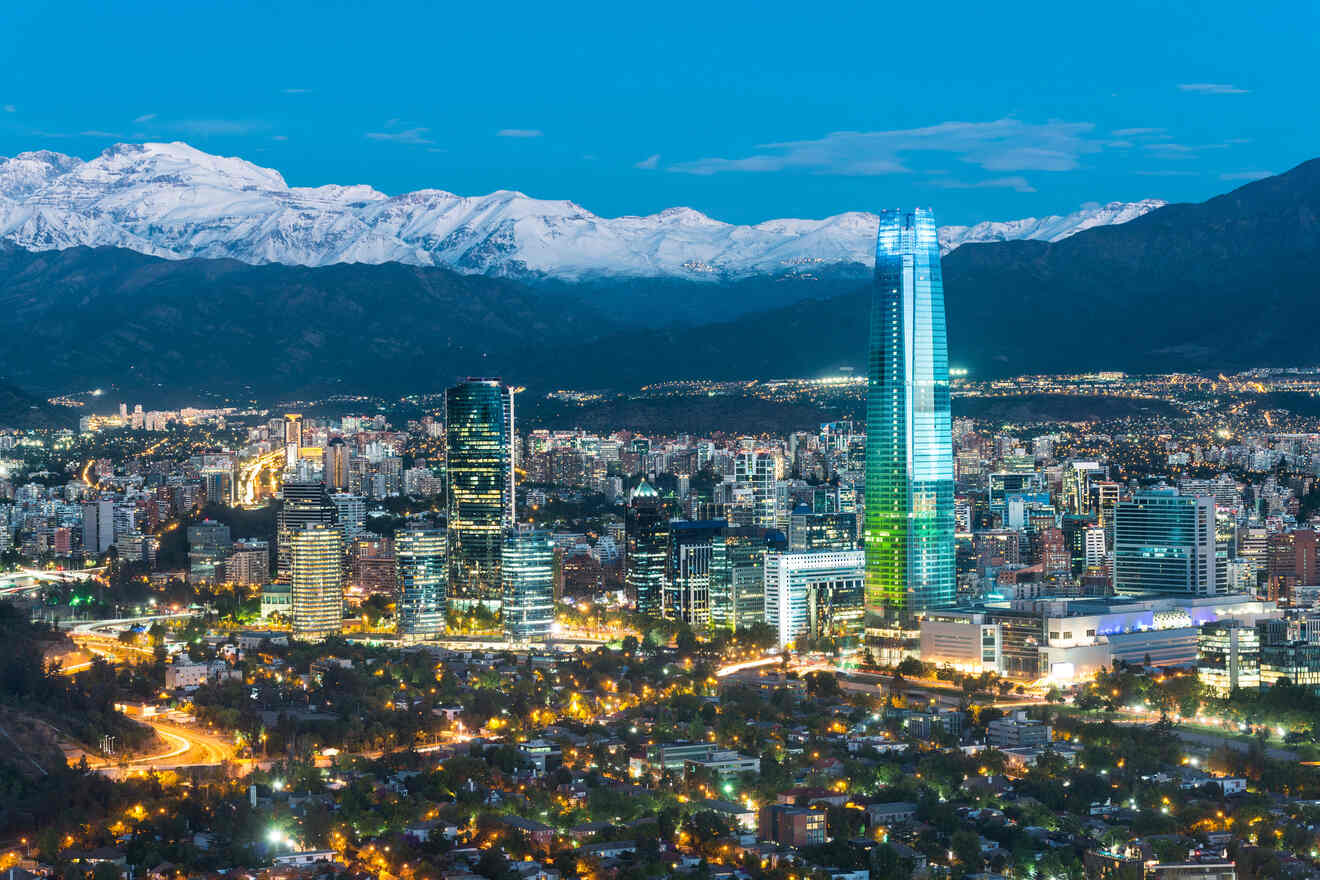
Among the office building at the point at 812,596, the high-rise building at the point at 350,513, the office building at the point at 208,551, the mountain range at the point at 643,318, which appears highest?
the mountain range at the point at 643,318

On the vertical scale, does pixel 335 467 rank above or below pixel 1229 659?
above

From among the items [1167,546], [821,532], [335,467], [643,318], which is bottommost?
[1167,546]

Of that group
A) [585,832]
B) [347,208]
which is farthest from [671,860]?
[347,208]

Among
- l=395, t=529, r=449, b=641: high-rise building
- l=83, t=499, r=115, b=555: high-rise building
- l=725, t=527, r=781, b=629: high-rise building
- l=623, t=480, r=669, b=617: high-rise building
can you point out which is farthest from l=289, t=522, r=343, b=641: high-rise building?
l=83, t=499, r=115, b=555: high-rise building

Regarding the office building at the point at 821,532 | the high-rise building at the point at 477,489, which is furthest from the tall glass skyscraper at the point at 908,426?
the high-rise building at the point at 477,489

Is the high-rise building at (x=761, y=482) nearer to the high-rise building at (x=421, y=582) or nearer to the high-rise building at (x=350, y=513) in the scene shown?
the high-rise building at (x=421, y=582)

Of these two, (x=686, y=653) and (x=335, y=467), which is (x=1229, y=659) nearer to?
(x=686, y=653)

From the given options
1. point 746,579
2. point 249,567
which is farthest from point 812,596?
point 249,567
